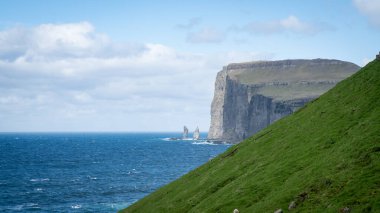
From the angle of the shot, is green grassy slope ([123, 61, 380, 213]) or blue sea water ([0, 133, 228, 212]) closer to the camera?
green grassy slope ([123, 61, 380, 213])

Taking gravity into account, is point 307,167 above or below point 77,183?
above

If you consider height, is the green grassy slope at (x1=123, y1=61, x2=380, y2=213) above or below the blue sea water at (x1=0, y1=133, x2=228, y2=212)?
above

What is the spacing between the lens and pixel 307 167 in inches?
1340

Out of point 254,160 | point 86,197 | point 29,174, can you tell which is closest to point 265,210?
point 254,160

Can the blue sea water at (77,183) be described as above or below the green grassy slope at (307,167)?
below

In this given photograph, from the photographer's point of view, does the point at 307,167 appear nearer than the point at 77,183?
Yes

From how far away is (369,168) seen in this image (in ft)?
90.9

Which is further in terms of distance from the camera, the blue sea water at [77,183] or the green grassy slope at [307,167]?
the blue sea water at [77,183]

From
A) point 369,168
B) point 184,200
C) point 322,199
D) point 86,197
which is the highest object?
point 369,168

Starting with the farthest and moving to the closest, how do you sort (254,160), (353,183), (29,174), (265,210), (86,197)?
1. (29,174)
2. (86,197)
3. (254,160)
4. (265,210)
5. (353,183)

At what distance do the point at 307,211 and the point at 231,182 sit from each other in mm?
15819

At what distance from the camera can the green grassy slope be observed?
27594 mm

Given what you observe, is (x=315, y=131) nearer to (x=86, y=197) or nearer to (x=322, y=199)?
(x=322, y=199)

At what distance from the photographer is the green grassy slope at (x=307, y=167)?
90.5 ft
